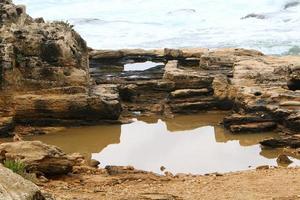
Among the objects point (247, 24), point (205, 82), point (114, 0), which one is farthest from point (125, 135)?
point (114, 0)

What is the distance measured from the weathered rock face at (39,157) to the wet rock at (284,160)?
4477 millimetres

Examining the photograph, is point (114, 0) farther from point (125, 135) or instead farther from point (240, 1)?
point (125, 135)

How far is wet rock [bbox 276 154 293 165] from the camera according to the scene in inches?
480

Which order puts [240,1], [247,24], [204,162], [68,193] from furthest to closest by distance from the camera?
[240,1] → [247,24] → [204,162] → [68,193]

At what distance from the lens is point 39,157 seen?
33.0 ft

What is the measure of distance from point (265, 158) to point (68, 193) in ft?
17.5

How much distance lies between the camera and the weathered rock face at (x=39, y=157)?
997 cm

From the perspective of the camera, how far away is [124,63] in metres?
21.7

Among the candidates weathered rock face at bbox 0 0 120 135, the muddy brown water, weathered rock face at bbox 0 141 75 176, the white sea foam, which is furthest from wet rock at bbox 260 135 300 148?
the white sea foam

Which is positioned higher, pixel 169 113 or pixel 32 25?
pixel 32 25

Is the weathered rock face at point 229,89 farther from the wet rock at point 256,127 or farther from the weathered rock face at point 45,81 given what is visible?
the weathered rock face at point 45,81

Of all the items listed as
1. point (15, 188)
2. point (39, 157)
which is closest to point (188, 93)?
point (39, 157)

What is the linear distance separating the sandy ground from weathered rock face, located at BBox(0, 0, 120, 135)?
4.96m

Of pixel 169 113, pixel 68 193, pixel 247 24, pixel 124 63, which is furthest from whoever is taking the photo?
pixel 247 24
